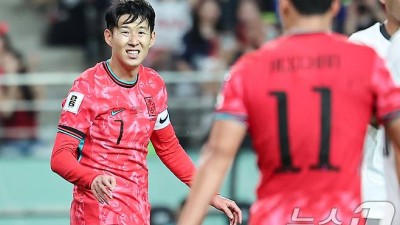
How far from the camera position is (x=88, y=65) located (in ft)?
47.1

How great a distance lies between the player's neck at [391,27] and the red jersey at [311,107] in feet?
6.65

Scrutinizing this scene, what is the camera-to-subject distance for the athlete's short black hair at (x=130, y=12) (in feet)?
22.7

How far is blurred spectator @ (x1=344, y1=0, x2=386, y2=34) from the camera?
1337cm

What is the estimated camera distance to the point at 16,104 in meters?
12.2

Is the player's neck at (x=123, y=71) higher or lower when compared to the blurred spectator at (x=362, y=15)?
lower

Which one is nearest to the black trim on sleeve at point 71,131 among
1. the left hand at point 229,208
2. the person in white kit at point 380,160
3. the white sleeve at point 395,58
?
the left hand at point 229,208

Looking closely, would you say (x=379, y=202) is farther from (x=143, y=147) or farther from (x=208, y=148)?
(x=208, y=148)

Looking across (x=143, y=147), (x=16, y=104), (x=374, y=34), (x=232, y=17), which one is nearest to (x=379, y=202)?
(x=374, y=34)

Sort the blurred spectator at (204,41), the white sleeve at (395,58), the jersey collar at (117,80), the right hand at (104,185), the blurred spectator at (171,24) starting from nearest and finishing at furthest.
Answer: the white sleeve at (395,58)
the right hand at (104,185)
the jersey collar at (117,80)
the blurred spectator at (204,41)
the blurred spectator at (171,24)

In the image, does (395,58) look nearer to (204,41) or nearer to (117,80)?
(117,80)

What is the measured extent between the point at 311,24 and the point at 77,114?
2.37m

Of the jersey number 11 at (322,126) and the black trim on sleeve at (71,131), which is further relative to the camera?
the black trim on sleeve at (71,131)

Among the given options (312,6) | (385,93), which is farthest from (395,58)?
(312,6)

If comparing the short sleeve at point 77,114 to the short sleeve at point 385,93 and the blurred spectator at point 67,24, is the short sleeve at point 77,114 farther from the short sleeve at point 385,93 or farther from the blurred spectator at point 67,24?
the blurred spectator at point 67,24
